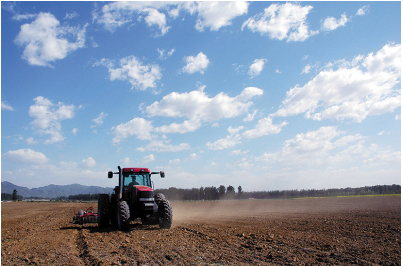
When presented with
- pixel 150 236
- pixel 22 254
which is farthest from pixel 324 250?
pixel 22 254

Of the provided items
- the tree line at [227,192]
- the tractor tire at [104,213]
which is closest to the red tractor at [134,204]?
the tractor tire at [104,213]

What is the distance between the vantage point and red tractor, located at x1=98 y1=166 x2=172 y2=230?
40.3 ft

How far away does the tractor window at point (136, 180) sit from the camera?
46.7 feet

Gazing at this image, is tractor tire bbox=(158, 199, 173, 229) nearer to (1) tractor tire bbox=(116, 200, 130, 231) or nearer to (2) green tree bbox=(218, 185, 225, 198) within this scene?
(1) tractor tire bbox=(116, 200, 130, 231)

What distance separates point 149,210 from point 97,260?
5435 millimetres

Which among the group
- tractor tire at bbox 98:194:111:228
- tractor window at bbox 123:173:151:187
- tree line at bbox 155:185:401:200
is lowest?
tree line at bbox 155:185:401:200

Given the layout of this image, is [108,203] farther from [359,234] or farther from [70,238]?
[359,234]

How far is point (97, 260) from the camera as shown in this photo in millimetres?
7301

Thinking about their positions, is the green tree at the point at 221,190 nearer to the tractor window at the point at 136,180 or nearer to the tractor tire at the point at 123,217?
the tractor window at the point at 136,180

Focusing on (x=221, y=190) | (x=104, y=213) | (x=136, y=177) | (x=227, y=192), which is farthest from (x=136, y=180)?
(x=227, y=192)

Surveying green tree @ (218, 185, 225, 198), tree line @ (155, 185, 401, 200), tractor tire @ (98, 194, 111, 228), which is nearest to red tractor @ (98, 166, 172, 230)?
tractor tire @ (98, 194, 111, 228)

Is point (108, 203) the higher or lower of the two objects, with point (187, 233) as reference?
higher

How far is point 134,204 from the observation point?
13.1 meters

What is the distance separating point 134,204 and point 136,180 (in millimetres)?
1724
